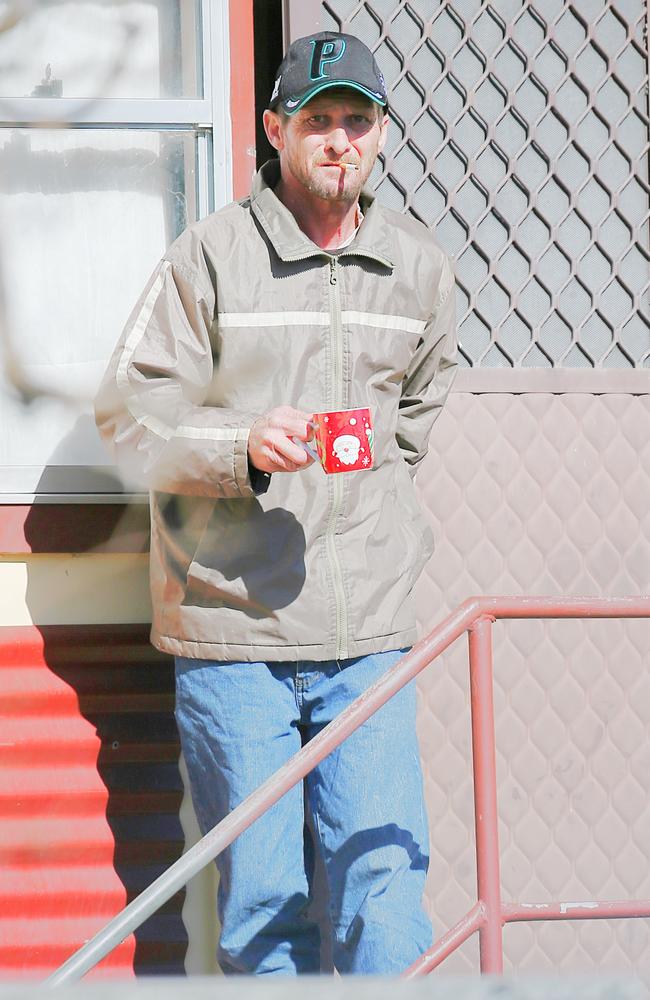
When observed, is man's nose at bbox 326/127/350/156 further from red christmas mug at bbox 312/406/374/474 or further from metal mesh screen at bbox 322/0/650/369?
metal mesh screen at bbox 322/0/650/369

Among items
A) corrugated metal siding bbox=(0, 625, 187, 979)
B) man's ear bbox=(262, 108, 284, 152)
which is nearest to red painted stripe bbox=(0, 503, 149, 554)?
corrugated metal siding bbox=(0, 625, 187, 979)

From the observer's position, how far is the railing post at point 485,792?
2.71 meters

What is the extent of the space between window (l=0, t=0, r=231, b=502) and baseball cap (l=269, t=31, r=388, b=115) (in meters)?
0.73

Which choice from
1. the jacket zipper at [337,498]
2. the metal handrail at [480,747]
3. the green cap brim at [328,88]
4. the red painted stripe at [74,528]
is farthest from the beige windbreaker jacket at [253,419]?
the red painted stripe at [74,528]

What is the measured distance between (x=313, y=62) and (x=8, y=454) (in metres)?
1.50

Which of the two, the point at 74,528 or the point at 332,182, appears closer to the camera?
the point at 332,182

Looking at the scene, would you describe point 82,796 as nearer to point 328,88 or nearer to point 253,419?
point 253,419

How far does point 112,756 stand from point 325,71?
2.06 metres

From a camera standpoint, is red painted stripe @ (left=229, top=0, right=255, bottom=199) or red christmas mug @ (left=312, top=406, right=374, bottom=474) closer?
red christmas mug @ (left=312, top=406, right=374, bottom=474)

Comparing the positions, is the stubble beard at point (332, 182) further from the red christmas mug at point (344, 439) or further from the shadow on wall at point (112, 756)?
the shadow on wall at point (112, 756)

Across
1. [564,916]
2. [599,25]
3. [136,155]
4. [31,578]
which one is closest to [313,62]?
[136,155]

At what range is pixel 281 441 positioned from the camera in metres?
2.79

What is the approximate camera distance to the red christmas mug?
8.85 feet

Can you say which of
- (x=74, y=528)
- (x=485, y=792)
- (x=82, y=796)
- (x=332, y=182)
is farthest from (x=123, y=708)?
(x=332, y=182)
